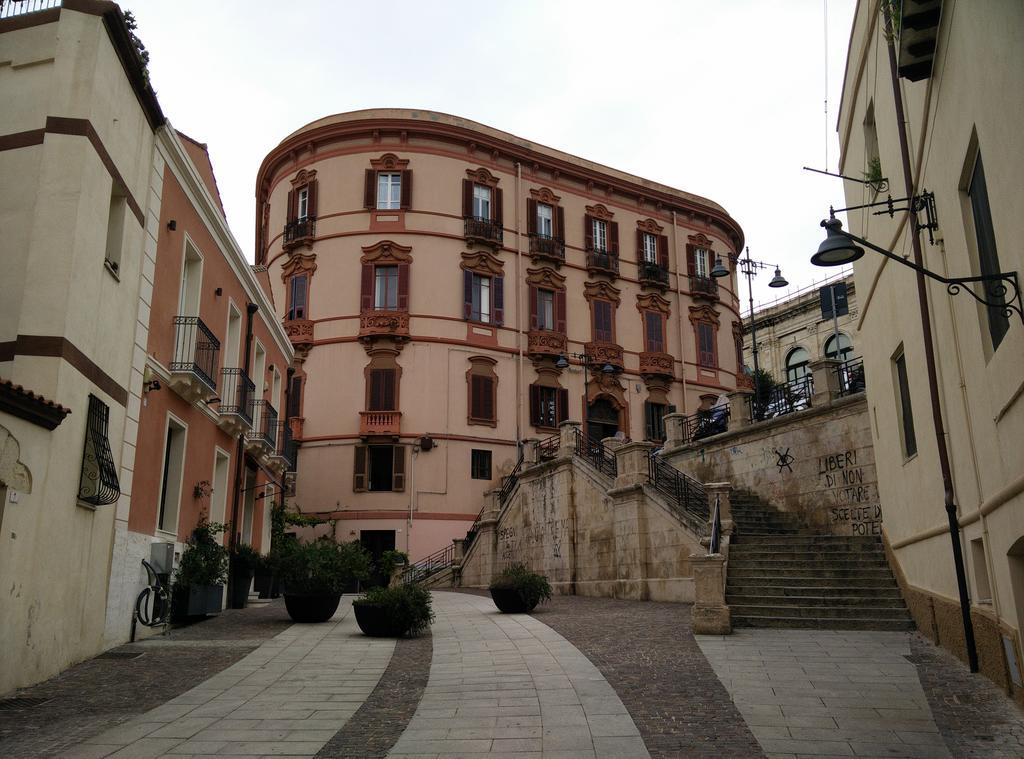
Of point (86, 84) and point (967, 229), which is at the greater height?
point (86, 84)

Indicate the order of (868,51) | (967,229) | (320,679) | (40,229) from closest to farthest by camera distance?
(967,229)
(320,679)
(40,229)
(868,51)

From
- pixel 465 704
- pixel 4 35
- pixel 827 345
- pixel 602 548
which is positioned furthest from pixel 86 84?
pixel 827 345

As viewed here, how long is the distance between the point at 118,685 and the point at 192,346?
21.7 feet

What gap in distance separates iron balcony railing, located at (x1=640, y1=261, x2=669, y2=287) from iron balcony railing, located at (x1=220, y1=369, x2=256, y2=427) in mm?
23272

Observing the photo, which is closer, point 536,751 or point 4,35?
point 536,751

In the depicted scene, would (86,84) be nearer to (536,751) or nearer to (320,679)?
(320,679)

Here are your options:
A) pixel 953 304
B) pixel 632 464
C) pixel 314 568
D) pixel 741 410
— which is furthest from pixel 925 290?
pixel 741 410

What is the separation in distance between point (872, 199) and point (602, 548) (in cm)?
1164

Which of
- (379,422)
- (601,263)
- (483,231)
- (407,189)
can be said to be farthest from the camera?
(601,263)

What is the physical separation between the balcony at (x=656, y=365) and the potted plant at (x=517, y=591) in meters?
20.7

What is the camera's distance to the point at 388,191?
109 feet

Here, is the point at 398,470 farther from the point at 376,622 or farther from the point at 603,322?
the point at 376,622

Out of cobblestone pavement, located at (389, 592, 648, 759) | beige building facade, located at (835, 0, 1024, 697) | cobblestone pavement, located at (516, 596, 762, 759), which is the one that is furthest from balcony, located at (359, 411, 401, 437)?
beige building facade, located at (835, 0, 1024, 697)

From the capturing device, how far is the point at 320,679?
9477 millimetres
